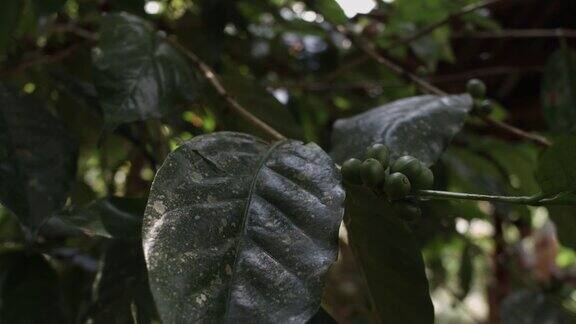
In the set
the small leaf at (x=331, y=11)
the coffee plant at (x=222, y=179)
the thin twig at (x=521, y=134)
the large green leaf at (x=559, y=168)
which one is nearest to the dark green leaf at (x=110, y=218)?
the coffee plant at (x=222, y=179)

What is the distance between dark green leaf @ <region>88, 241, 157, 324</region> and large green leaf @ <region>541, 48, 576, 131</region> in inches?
31.0

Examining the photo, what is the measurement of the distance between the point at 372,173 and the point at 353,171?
17 millimetres

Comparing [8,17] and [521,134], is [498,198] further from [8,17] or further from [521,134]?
[8,17]

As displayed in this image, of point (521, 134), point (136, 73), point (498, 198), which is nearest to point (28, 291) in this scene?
point (136, 73)

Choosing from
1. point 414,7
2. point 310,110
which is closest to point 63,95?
point 310,110

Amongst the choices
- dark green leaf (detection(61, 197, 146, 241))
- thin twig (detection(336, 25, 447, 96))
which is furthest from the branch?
dark green leaf (detection(61, 197, 146, 241))

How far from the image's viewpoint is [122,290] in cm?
66

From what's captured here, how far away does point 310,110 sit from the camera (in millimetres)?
1411

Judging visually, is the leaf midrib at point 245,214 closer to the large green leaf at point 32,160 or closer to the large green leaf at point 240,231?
the large green leaf at point 240,231

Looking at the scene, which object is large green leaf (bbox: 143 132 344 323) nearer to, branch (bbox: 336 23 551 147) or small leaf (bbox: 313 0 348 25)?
branch (bbox: 336 23 551 147)

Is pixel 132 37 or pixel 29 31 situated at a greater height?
pixel 132 37

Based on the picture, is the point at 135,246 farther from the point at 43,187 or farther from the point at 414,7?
the point at 414,7

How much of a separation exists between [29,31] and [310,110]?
2.01 feet

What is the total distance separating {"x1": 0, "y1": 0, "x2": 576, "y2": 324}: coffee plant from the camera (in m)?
0.41
